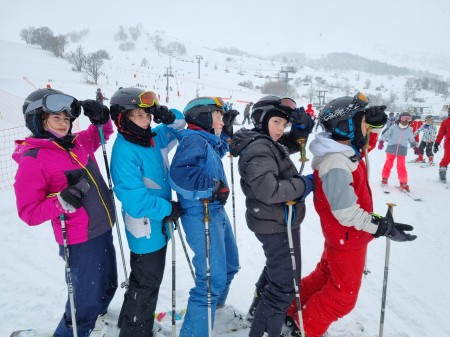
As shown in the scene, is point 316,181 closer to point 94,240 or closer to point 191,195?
point 191,195

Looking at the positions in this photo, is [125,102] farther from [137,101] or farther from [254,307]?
[254,307]

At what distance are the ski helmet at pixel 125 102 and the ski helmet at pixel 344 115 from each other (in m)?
1.55

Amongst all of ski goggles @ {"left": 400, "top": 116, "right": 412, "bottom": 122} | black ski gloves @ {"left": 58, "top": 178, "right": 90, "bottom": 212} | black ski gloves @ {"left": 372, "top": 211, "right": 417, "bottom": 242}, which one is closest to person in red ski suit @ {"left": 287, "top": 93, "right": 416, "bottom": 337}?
black ski gloves @ {"left": 372, "top": 211, "right": 417, "bottom": 242}

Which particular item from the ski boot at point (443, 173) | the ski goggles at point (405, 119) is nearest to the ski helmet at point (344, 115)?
the ski goggles at point (405, 119)

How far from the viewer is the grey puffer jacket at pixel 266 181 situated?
7.80ft

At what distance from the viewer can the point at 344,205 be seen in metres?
2.34

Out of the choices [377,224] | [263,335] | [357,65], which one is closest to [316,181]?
[377,224]

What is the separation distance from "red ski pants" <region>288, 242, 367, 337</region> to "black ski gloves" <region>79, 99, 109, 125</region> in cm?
244

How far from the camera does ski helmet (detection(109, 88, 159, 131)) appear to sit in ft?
8.22

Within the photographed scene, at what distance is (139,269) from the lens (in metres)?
2.65

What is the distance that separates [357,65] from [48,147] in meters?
200

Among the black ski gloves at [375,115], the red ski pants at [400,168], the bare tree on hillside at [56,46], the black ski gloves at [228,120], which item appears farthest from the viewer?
the bare tree on hillside at [56,46]

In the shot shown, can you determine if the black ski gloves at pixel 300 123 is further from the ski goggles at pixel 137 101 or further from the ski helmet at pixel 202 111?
the ski goggles at pixel 137 101

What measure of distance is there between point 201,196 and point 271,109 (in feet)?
3.15
